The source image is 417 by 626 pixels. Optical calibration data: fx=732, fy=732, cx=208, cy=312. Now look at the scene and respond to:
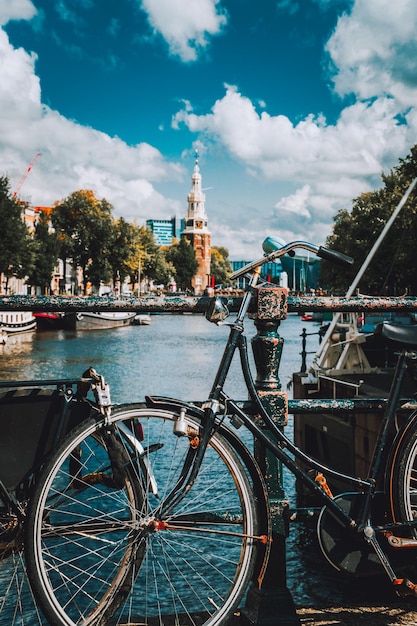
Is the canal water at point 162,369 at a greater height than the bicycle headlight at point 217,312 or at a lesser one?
lesser

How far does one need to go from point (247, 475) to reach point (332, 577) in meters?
6.26

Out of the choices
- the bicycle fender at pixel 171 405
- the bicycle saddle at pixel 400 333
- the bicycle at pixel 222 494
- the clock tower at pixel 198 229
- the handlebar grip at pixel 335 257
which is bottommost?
the bicycle at pixel 222 494

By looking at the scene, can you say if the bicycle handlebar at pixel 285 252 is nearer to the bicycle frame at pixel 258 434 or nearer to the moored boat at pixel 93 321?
the bicycle frame at pixel 258 434

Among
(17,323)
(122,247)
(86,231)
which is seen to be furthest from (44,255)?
(17,323)

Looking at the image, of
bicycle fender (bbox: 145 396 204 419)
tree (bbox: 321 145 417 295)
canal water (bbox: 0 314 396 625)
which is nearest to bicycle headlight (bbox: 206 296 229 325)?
bicycle fender (bbox: 145 396 204 419)

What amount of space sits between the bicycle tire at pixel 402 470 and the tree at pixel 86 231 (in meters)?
75.4

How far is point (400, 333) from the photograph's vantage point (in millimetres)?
3010

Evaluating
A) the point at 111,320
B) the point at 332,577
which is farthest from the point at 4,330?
the point at 332,577

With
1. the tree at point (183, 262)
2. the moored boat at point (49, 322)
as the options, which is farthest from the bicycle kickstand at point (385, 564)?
the tree at point (183, 262)

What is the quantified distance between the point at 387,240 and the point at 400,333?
4872cm

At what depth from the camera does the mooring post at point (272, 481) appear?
9.45ft

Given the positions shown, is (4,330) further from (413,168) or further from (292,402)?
(292,402)

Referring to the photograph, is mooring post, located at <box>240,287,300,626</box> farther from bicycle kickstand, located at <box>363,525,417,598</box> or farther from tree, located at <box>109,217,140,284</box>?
tree, located at <box>109,217,140,284</box>

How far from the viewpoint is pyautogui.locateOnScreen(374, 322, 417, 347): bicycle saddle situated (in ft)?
9.81
